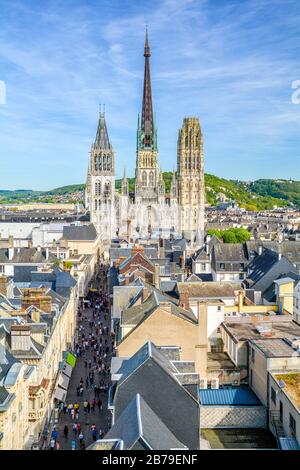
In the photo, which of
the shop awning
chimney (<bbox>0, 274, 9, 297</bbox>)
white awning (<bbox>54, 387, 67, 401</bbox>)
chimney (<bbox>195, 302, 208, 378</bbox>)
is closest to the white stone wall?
chimney (<bbox>195, 302, 208, 378</bbox>)

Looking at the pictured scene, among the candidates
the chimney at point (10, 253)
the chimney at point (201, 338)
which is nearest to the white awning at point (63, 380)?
the chimney at point (201, 338)

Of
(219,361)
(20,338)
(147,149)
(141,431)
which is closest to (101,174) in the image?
(147,149)

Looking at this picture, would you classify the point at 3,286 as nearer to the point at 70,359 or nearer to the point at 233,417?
the point at 70,359

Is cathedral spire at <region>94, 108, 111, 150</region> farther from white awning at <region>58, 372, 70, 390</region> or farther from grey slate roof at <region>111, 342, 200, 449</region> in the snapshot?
grey slate roof at <region>111, 342, 200, 449</region>

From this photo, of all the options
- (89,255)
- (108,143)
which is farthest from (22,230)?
(108,143)

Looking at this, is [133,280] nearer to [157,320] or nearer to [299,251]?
[157,320]

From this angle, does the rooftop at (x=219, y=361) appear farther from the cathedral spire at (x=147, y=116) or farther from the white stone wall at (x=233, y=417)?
the cathedral spire at (x=147, y=116)
